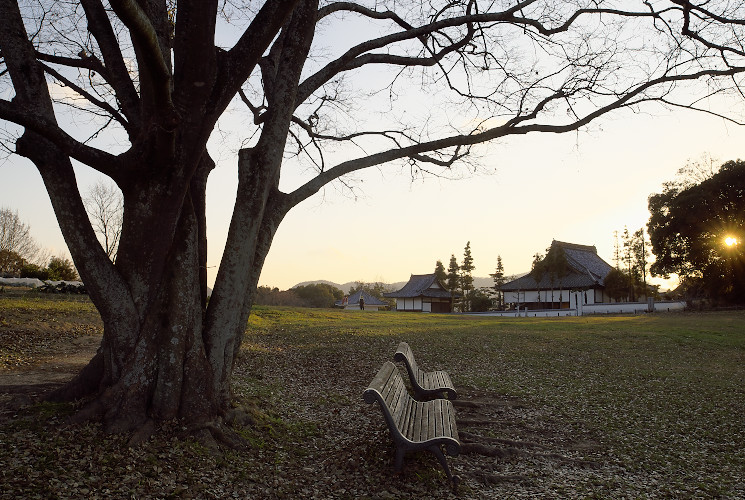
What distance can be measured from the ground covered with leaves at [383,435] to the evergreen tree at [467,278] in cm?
5493

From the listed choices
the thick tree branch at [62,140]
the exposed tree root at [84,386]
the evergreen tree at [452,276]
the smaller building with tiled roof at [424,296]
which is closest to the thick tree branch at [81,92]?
the thick tree branch at [62,140]

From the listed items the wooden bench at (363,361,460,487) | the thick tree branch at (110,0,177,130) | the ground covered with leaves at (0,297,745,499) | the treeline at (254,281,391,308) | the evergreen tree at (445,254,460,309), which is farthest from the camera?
the evergreen tree at (445,254,460,309)

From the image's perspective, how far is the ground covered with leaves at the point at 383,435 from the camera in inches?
169

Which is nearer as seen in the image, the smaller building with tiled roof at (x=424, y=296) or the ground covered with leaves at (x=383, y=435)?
the ground covered with leaves at (x=383, y=435)

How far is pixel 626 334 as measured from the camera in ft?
62.6

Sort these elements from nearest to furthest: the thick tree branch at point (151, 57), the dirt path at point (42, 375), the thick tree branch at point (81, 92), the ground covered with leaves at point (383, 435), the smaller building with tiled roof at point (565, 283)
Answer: the thick tree branch at point (151, 57)
the ground covered with leaves at point (383, 435)
the dirt path at point (42, 375)
the thick tree branch at point (81, 92)
the smaller building with tiled roof at point (565, 283)

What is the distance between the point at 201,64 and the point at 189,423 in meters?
3.54

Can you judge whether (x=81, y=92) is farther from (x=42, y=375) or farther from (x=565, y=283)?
(x=565, y=283)

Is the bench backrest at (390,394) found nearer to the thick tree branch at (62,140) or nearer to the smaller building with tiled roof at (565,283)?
the thick tree branch at (62,140)

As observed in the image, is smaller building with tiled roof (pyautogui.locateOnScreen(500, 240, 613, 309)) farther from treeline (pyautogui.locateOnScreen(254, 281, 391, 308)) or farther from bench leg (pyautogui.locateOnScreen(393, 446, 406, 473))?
bench leg (pyautogui.locateOnScreen(393, 446, 406, 473))

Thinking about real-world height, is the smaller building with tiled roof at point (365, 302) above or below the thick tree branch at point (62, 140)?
below

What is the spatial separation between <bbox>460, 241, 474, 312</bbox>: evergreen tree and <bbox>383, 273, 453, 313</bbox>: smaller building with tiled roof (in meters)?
5.69

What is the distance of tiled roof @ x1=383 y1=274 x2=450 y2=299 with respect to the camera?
59.6 meters

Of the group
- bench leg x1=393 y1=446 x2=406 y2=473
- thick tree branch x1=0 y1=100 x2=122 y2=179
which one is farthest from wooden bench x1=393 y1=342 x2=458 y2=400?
thick tree branch x1=0 y1=100 x2=122 y2=179
